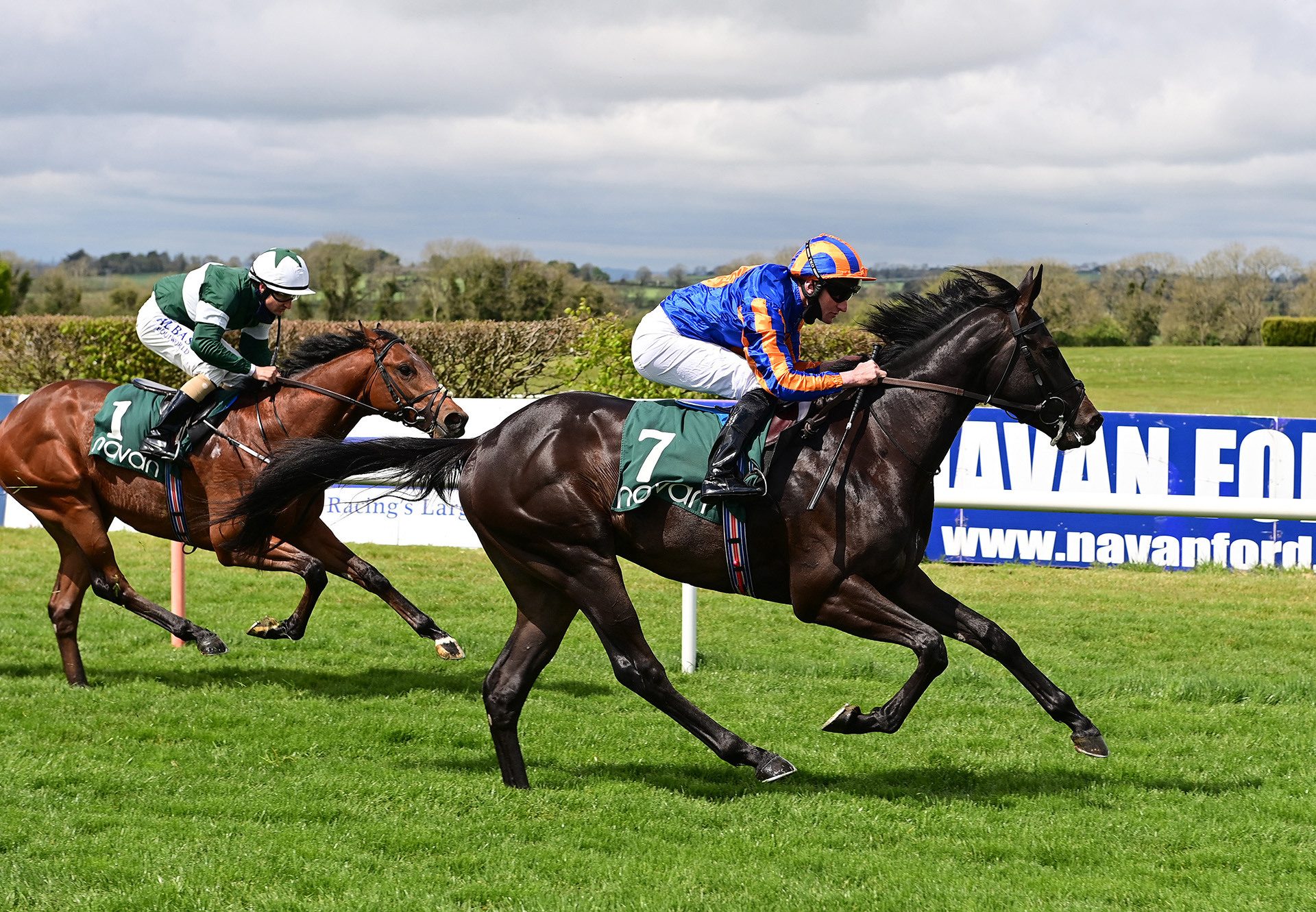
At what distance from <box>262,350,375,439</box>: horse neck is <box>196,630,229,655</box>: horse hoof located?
42.5 inches

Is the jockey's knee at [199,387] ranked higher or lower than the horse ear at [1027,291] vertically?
lower

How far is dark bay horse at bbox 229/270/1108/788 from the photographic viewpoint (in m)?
4.67

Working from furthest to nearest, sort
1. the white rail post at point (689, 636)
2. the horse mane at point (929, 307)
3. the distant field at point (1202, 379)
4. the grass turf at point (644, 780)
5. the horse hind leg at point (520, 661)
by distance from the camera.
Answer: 1. the distant field at point (1202, 379)
2. the white rail post at point (689, 636)
3. the horse mane at point (929, 307)
4. the horse hind leg at point (520, 661)
5. the grass turf at point (644, 780)

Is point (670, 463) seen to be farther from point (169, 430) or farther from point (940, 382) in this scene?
point (169, 430)

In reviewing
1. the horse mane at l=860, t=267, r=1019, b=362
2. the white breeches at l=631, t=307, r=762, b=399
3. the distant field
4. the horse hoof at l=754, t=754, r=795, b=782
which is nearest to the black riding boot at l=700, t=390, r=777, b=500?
the white breeches at l=631, t=307, r=762, b=399

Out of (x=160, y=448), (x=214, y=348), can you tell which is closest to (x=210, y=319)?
(x=214, y=348)

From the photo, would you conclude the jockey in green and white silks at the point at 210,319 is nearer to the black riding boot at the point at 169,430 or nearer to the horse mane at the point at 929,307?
the black riding boot at the point at 169,430

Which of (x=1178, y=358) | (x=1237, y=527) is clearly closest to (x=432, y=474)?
(x=1237, y=527)

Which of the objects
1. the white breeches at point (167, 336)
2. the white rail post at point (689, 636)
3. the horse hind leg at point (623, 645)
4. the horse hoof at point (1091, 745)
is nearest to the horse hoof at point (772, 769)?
the horse hind leg at point (623, 645)

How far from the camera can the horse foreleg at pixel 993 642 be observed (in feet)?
15.3

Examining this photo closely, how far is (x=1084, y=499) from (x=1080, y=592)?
9.36 feet

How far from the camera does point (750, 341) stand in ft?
15.6

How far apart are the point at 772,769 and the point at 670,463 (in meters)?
1.13

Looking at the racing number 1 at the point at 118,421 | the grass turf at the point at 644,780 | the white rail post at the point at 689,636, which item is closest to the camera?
the grass turf at the point at 644,780
